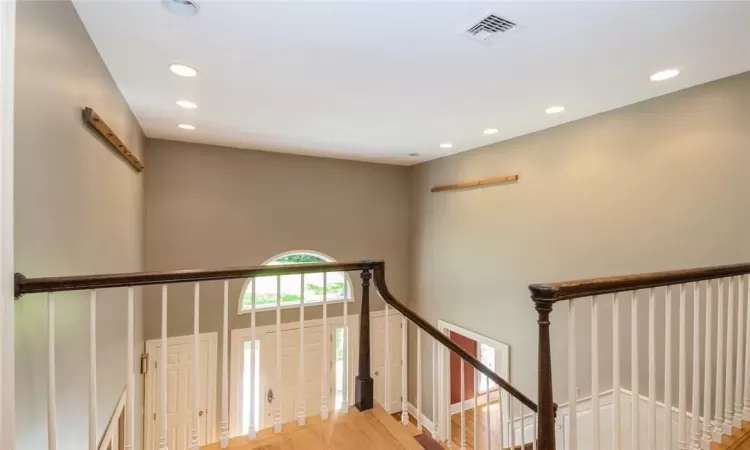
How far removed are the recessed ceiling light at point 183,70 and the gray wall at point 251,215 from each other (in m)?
2.41

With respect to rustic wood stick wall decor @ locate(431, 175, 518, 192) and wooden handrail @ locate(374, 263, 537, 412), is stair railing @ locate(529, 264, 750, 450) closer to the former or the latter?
wooden handrail @ locate(374, 263, 537, 412)

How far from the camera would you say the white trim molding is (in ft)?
3.36

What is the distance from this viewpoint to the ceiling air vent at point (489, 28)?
1.83 metres

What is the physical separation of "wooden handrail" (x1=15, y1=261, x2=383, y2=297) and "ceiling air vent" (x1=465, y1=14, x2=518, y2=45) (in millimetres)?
1434

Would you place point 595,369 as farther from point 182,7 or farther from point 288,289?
point 288,289

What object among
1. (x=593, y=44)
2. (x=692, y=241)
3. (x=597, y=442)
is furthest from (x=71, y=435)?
(x=692, y=241)

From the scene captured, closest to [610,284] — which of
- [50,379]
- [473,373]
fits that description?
[50,379]

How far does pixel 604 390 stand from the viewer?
10.6 ft

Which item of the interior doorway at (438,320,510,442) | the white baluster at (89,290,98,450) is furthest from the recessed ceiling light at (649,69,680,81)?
the white baluster at (89,290,98,450)

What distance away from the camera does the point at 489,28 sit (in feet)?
6.23

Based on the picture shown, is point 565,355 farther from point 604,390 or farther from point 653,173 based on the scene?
point 653,173

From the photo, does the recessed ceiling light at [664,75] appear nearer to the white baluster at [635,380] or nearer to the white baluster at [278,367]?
the white baluster at [635,380]

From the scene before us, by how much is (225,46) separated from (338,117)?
144cm

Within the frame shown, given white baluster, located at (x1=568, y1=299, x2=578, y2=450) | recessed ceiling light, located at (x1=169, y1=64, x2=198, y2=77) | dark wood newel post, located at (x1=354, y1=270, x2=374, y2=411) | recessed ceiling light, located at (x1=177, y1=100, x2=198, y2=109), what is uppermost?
recessed ceiling light, located at (x1=177, y1=100, x2=198, y2=109)
